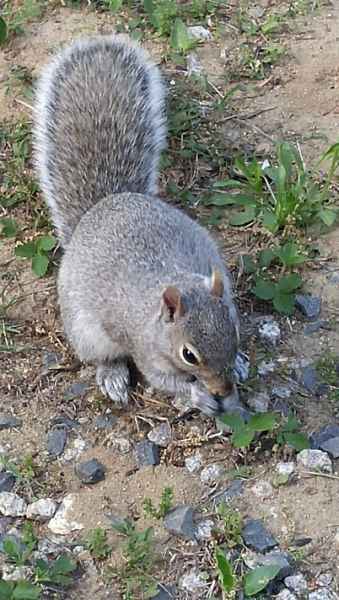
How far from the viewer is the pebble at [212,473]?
2.86 m

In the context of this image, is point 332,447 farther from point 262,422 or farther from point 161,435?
point 161,435

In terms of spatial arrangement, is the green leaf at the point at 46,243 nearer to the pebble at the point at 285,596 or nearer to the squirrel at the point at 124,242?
the squirrel at the point at 124,242

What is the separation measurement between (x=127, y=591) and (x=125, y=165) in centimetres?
141

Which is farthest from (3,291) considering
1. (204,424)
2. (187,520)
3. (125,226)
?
(187,520)

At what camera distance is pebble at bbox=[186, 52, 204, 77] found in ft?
13.7

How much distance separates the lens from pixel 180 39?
165 inches

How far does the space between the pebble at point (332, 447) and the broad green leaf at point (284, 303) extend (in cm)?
50

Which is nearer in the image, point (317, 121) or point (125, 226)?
point (125, 226)

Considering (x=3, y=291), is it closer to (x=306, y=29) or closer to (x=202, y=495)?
(x=202, y=495)

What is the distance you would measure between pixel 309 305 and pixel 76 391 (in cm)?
77

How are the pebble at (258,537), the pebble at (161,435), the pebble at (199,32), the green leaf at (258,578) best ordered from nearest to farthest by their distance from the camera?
1. the green leaf at (258,578)
2. the pebble at (258,537)
3. the pebble at (161,435)
4. the pebble at (199,32)

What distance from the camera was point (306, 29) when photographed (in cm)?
426

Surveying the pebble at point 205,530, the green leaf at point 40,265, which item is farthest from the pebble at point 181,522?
the green leaf at point 40,265

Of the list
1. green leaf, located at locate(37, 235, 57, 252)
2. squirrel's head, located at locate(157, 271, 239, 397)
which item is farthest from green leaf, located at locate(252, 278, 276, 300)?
green leaf, located at locate(37, 235, 57, 252)
